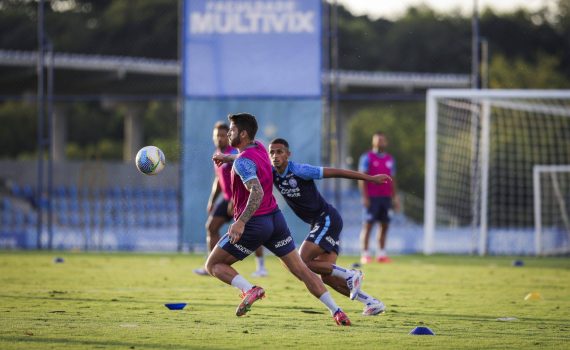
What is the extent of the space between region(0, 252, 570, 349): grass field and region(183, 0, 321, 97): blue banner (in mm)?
4754

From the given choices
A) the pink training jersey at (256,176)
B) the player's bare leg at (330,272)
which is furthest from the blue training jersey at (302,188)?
the pink training jersey at (256,176)

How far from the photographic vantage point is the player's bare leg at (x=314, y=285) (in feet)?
30.8

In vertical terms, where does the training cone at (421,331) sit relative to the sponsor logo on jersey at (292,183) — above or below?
below

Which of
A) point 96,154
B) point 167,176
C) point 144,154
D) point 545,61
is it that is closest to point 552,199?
point 144,154

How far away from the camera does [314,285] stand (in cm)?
946

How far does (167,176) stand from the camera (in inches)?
1507

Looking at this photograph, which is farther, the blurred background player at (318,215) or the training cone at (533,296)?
the training cone at (533,296)

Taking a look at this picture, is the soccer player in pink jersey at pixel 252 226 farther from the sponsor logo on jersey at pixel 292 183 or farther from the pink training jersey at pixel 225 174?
the pink training jersey at pixel 225 174

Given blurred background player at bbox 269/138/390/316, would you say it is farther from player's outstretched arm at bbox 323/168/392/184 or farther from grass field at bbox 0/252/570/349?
grass field at bbox 0/252/570/349

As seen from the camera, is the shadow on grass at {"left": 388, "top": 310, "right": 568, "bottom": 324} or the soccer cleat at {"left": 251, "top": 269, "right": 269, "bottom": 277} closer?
the shadow on grass at {"left": 388, "top": 310, "right": 568, "bottom": 324}

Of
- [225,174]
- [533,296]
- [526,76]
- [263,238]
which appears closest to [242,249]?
[263,238]

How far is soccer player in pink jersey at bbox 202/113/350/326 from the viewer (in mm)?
9227

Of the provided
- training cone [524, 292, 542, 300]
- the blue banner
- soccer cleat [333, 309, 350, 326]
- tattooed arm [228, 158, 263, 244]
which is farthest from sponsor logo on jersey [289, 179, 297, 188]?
the blue banner

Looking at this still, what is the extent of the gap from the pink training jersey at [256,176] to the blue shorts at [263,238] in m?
0.09
